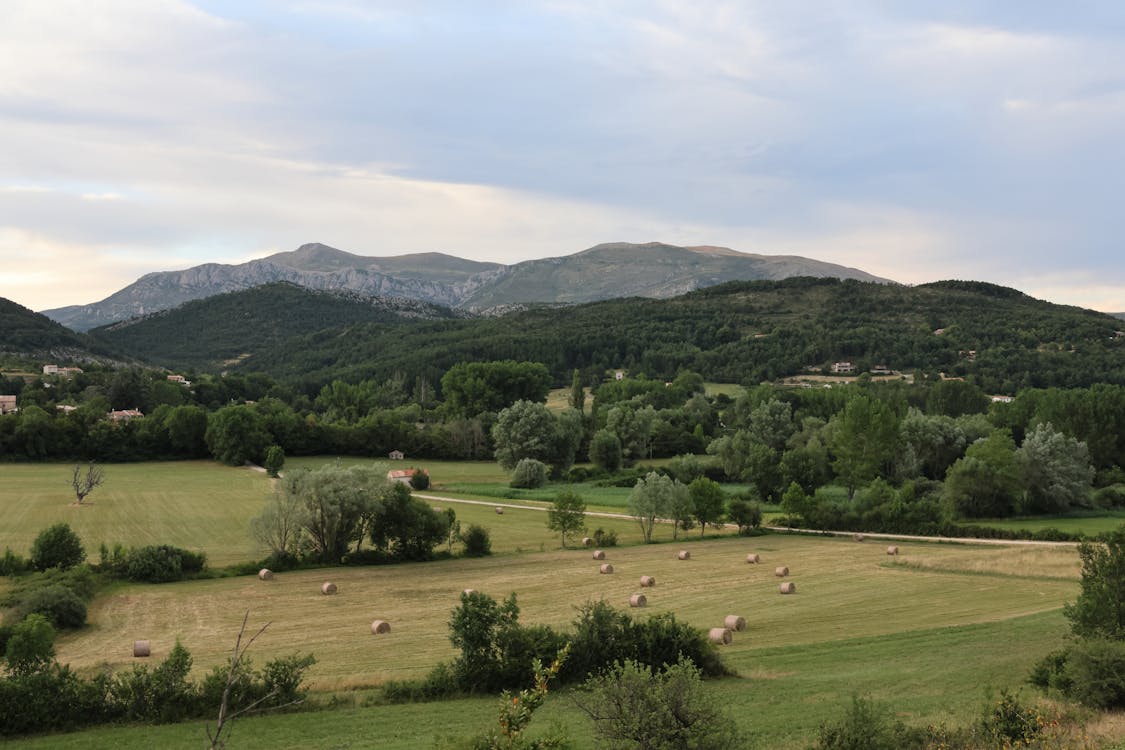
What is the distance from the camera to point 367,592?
3934cm

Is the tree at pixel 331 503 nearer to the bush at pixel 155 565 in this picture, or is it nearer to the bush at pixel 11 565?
the bush at pixel 155 565

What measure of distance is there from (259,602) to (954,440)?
68499 mm

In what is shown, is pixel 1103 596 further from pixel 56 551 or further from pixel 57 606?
pixel 56 551

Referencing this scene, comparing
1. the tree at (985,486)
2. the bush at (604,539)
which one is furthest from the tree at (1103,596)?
the tree at (985,486)

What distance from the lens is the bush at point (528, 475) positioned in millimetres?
81000

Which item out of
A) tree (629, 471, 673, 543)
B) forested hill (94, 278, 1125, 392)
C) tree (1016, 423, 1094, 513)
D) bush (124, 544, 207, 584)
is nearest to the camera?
bush (124, 544, 207, 584)

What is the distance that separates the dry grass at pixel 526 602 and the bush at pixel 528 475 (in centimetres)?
3120

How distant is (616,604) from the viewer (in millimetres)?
36062

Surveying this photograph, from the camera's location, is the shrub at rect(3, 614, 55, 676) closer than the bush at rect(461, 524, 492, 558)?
Yes

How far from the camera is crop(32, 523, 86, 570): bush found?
40.7 meters

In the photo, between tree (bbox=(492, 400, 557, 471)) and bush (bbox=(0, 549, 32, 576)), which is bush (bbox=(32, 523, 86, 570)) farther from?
tree (bbox=(492, 400, 557, 471))

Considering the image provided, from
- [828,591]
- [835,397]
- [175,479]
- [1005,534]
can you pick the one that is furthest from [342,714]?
[835,397]

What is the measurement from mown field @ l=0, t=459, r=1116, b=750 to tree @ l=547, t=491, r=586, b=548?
51.7 inches

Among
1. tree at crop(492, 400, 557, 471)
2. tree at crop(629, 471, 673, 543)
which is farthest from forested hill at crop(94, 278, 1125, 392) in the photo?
tree at crop(629, 471, 673, 543)
